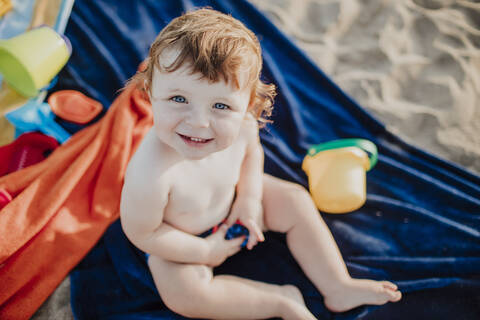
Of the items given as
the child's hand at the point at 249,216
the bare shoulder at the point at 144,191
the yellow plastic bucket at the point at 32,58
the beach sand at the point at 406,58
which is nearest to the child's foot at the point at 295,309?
the child's hand at the point at 249,216

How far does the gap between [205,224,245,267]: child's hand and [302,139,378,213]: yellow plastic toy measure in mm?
306

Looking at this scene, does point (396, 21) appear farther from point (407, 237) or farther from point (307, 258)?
point (307, 258)

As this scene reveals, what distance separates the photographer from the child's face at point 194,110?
691 mm

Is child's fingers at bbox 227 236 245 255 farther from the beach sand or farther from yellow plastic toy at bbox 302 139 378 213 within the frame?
the beach sand

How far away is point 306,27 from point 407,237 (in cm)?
99

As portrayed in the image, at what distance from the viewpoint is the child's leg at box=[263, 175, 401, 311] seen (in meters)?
0.95

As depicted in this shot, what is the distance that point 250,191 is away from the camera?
0.99m

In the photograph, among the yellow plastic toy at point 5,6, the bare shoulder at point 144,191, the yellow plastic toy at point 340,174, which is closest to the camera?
the bare shoulder at point 144,191

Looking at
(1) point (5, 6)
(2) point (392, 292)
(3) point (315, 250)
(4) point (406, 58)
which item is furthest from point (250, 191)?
(1) point (5, 6)

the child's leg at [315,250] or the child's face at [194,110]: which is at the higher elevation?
the child's face at [194,110]

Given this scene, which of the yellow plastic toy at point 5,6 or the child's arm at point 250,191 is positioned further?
the yellow plastic toy at point 5,6

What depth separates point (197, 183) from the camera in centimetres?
89

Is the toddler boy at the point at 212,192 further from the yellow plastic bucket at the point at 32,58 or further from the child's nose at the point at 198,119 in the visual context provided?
the yellow plastic bucket at the point at 32,58

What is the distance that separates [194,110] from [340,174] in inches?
22.2
